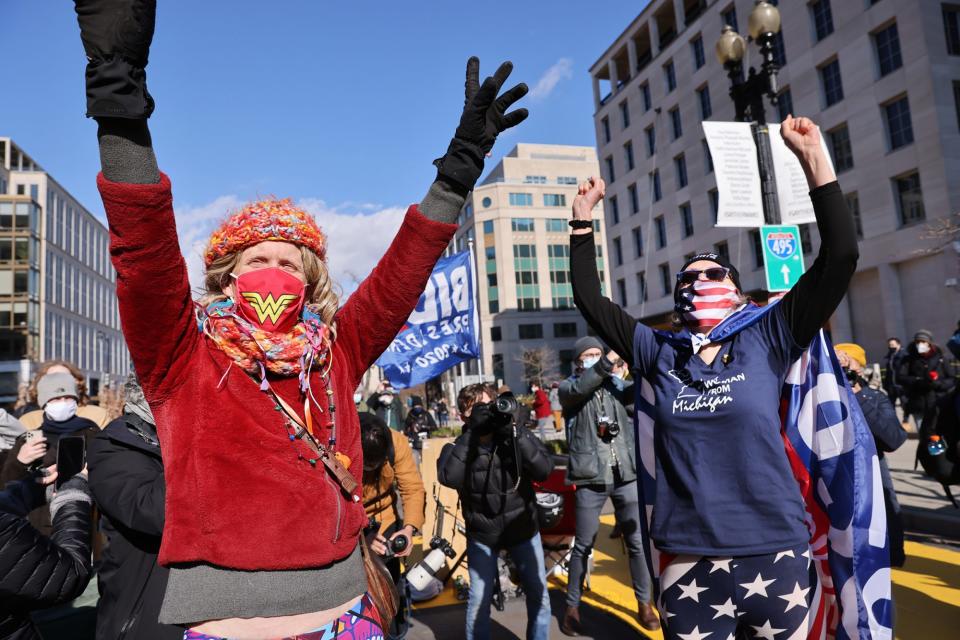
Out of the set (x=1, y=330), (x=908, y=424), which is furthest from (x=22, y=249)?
(x=908, y=424)

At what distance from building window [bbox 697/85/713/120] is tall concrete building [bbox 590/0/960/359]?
0.05 meters

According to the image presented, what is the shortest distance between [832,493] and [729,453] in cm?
52

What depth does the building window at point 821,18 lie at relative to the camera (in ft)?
88.8

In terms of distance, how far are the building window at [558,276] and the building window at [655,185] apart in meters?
30.5

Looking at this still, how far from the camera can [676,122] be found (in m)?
36.7

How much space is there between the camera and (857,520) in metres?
2.58

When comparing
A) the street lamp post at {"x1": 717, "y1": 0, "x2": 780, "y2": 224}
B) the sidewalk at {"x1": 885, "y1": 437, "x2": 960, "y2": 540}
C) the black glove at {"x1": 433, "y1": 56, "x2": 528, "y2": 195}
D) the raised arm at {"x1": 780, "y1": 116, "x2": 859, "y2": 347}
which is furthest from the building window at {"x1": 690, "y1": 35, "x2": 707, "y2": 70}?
the black glove at {"x1": 433, "y1": 56, "x2": 528, "y2": 195}

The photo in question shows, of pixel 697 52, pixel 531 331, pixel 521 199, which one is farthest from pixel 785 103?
pixel 521 199

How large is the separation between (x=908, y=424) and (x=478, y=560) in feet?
44.5

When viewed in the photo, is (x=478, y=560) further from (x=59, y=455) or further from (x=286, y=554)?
(x=286, y=554)

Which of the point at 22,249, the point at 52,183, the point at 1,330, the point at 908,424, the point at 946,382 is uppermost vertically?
the point at 52,183

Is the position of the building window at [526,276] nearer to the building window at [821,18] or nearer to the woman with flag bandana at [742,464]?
the building window at [821,18]

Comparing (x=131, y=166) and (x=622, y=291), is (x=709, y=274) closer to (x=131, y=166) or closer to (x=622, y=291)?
(x=131, y=166)

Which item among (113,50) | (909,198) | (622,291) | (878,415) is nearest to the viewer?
(113,50)
